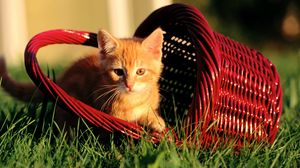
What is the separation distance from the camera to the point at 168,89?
148 inches

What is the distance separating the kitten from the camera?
3.22m

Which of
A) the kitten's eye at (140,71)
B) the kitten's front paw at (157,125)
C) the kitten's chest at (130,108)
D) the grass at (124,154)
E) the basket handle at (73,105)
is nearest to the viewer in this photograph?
the grass at (124,154)

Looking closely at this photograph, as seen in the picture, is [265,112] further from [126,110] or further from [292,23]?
[292,23]

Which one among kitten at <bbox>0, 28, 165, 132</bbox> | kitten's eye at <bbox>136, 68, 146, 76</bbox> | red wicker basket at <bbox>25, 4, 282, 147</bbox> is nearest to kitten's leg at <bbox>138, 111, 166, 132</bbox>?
kitten at <bbox>0, 28, 165, 132</bbox>

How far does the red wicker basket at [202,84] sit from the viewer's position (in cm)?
283

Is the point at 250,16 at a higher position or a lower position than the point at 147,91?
lower

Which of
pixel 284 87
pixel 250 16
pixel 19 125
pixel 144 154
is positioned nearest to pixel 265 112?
pixel 144 154

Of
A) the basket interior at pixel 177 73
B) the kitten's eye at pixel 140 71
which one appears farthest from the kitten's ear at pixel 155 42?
the basket interior at pixel 177 73

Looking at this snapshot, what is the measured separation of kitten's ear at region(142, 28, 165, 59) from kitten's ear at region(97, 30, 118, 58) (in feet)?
0.54

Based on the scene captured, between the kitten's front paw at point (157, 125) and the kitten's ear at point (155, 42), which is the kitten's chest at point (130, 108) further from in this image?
the kitten's ear at point (155, 42)

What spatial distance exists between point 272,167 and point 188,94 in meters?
1.05

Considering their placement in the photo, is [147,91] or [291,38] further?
[291,38]

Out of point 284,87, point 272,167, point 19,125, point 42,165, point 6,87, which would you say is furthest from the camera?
point 284,87

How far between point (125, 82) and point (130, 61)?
14 centimetres
